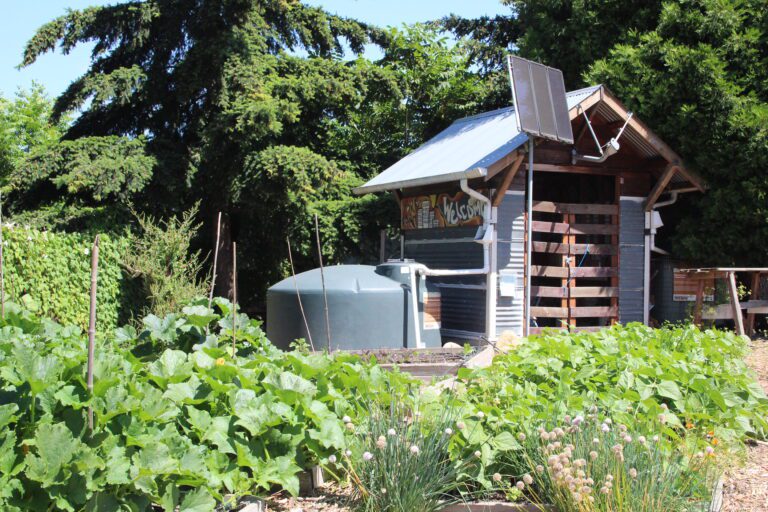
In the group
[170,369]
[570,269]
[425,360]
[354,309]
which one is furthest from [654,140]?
[170,369]

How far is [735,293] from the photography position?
882 centimetres

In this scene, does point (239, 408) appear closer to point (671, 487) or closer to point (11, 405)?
point (11, 405)

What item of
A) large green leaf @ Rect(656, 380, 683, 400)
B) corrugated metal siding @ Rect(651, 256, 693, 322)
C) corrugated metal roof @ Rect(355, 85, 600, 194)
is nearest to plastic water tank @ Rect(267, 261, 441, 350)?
corrugated metal roof @ Rect(355, 85, 600, 194)

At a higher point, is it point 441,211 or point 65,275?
point 441,211

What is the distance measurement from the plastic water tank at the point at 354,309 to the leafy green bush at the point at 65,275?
3068 millimetres

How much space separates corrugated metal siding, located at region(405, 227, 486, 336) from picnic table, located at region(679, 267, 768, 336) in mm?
2951

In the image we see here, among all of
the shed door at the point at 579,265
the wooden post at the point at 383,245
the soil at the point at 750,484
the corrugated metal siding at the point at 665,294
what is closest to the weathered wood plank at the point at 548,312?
the shed door at the point at 579,265

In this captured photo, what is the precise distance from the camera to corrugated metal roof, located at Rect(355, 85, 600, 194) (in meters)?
9.51

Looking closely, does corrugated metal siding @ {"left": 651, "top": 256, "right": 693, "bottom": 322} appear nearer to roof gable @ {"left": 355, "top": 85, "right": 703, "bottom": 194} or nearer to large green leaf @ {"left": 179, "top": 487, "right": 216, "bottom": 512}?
roof gable @ {"left": 355, "top": 85, "right": 703, "bottom": 194}

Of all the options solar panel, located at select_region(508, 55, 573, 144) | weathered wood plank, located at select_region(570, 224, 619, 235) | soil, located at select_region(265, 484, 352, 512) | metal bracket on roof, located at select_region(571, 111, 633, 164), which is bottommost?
soil, located at select_region(265, 484, 352, 512)

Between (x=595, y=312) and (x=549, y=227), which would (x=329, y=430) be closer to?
(x=549, y=227)

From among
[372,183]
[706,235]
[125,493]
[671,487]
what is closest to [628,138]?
[706,235]

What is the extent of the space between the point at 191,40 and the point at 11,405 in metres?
13.0

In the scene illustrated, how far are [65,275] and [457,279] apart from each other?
19.9ft
